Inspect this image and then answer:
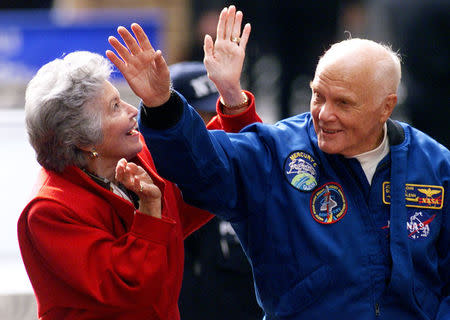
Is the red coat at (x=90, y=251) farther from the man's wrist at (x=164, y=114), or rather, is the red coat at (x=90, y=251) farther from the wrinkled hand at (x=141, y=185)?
the man's wrist at (x=164, y=114)

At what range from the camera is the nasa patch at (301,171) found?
9.60ft

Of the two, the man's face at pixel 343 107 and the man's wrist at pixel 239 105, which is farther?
the man's wrist at pixel 239 105

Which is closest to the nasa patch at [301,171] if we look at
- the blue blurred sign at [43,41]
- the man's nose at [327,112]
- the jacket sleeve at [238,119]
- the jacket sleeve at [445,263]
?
the man's nose at [327,112]

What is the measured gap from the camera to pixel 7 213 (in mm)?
4207

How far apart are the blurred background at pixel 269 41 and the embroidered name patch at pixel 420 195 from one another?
6.74 ft

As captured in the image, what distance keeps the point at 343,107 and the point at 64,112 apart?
3.13 ft

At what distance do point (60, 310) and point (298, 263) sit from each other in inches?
32.8

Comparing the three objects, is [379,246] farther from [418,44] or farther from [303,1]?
[303,1]

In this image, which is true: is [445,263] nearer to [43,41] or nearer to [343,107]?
[343,107]

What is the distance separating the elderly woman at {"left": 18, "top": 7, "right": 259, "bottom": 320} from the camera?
9.14 ft

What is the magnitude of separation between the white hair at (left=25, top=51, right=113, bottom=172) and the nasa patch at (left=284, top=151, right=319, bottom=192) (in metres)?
0.67

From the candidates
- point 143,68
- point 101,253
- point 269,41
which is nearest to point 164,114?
point 143,68

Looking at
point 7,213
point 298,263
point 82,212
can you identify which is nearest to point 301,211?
point 298,263

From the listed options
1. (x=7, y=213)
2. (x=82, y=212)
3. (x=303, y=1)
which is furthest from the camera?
(x=303, y=1)
